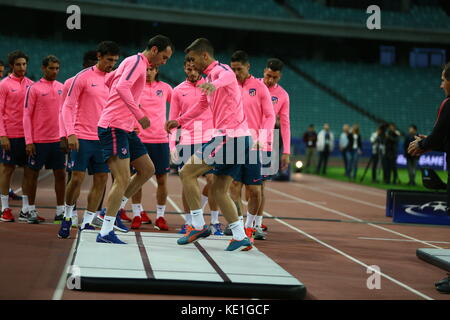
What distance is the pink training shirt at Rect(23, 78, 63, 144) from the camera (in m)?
9.15

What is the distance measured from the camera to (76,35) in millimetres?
41062

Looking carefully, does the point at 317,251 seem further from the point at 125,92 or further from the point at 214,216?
the point at 125,92

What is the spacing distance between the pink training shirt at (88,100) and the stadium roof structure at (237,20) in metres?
29.8

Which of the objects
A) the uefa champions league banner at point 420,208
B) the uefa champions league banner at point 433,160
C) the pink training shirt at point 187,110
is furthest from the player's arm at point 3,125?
the uefa champions league banner at point 433,160

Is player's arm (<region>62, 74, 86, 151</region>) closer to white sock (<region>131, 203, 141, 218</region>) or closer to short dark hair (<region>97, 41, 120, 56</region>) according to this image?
short dark hair (<region>97, 41, 120, 56</region>)

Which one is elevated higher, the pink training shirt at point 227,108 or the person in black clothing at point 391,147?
the pink training shirt at point 227,108

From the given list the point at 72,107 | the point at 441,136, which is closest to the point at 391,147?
the point at 72,107

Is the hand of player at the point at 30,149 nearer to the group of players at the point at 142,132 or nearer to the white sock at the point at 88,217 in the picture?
the group of players at the point at 142,132

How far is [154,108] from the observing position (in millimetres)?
9523

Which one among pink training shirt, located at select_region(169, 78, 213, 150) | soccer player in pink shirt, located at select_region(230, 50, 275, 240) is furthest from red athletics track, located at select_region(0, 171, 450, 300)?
pink training shirt, located at select_region(169, 78, 213, 150)

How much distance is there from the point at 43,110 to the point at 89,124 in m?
1.34

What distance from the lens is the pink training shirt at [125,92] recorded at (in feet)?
22.2
